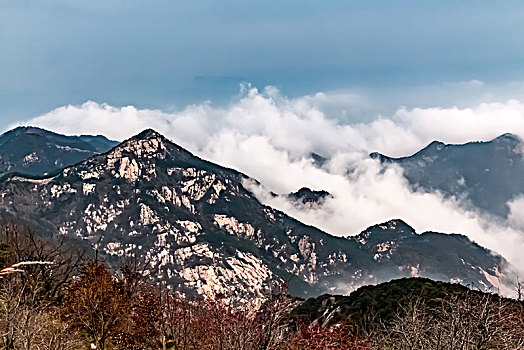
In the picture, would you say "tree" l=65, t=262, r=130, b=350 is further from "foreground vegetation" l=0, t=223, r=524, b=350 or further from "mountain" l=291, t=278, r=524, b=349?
"mountain" l=291, t=278, r=524, b=349

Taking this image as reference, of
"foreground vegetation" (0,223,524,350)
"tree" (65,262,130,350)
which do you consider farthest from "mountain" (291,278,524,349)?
"tree" (65,262,130,350)

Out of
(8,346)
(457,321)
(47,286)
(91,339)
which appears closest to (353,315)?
(47,286)

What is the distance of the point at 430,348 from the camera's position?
80.6 ft

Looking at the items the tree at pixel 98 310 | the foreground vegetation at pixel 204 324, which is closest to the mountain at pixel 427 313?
the foreground vegetation at pixel 204 324

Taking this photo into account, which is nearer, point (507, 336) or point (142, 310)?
point (507, 336)

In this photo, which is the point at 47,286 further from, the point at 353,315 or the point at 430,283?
the point at 430,283

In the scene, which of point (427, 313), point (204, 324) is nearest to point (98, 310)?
point (204, 324)

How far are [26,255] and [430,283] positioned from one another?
68244 millimetres

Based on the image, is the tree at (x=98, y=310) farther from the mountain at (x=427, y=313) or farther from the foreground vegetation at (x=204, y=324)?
the mountain at (x=427, y=313)

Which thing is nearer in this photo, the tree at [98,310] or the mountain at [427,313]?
the mountain at [427,313]

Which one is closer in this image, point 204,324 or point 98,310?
point 204,324

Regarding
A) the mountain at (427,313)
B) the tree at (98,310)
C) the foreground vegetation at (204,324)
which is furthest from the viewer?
the tree at (98,310)

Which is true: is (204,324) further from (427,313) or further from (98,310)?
(427,313)

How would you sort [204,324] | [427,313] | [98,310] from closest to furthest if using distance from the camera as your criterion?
[204,324] → [98,310] → [427,313]
